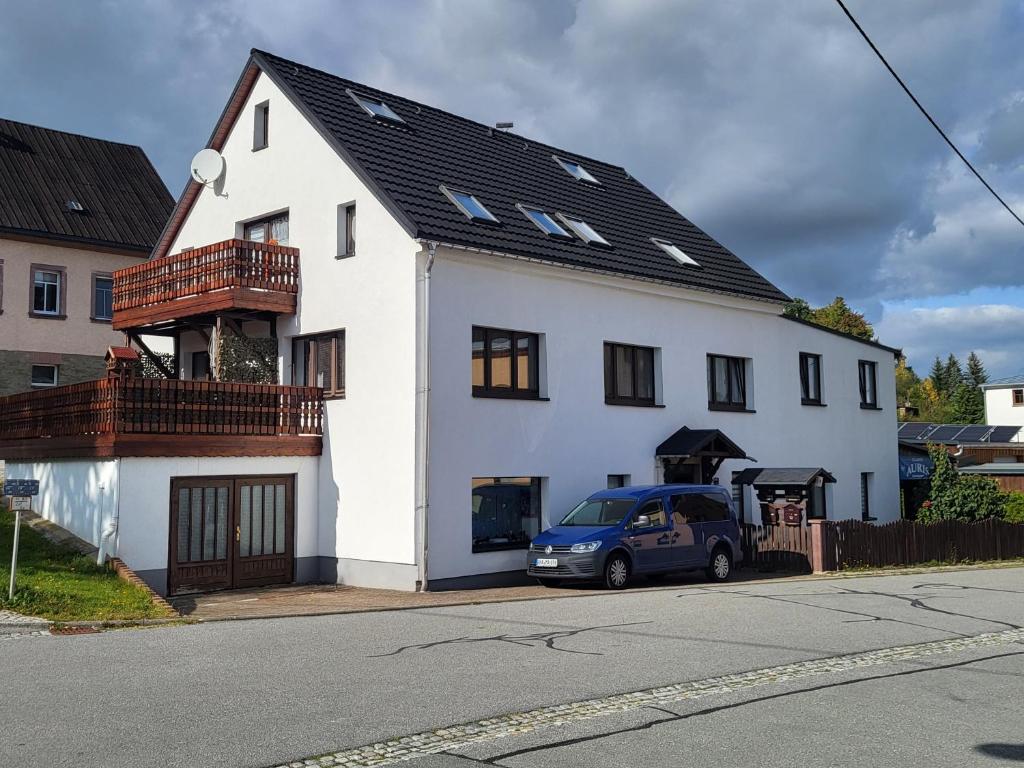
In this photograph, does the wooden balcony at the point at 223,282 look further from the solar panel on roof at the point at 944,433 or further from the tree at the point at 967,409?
the tree at the point at 967,409

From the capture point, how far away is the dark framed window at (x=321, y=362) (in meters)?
19.5

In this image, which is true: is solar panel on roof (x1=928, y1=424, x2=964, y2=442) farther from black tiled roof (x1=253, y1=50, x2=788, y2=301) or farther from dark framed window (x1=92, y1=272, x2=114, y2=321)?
dark framed window (x1=92, y1=272, x2=114, y2=321)

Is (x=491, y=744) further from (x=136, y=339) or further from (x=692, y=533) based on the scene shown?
(x=136, y=339)

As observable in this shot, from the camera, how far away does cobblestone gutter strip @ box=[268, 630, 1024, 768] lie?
6.53 meters

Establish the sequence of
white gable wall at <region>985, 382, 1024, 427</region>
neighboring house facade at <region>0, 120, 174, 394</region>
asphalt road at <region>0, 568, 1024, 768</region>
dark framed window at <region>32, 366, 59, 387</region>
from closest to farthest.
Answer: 1. asphalt road at <region>0, 568, 1024, 768</region>
2. neighboring house facade at <region>0, 120, 174, 394</region>
3. dark framed window at <region>32, 366, 59, 387</region>
4. white gable wall at <region>985, 382, 1024, 427</region>

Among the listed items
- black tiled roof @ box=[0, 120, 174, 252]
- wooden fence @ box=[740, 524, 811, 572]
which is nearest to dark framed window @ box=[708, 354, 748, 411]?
wooden fence @ box=[740, 524, 811, 572]

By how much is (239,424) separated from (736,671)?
435 inches

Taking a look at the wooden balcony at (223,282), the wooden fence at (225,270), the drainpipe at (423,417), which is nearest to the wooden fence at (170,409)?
the wooden balcony at (223,282)

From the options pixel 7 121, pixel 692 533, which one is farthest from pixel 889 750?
pixel 7 121

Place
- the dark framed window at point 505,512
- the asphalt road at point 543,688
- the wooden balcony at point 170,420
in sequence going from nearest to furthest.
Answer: the asphalt road at point 543,688 → the wooden balcony at point 170,420 → the dark framed window at point 505,512

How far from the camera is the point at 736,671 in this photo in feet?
30.9

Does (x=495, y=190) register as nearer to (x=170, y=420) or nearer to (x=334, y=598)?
(x=170, y=420)

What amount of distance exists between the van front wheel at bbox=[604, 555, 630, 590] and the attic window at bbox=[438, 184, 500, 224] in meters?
6.86

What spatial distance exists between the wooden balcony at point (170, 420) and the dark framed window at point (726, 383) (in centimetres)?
974
